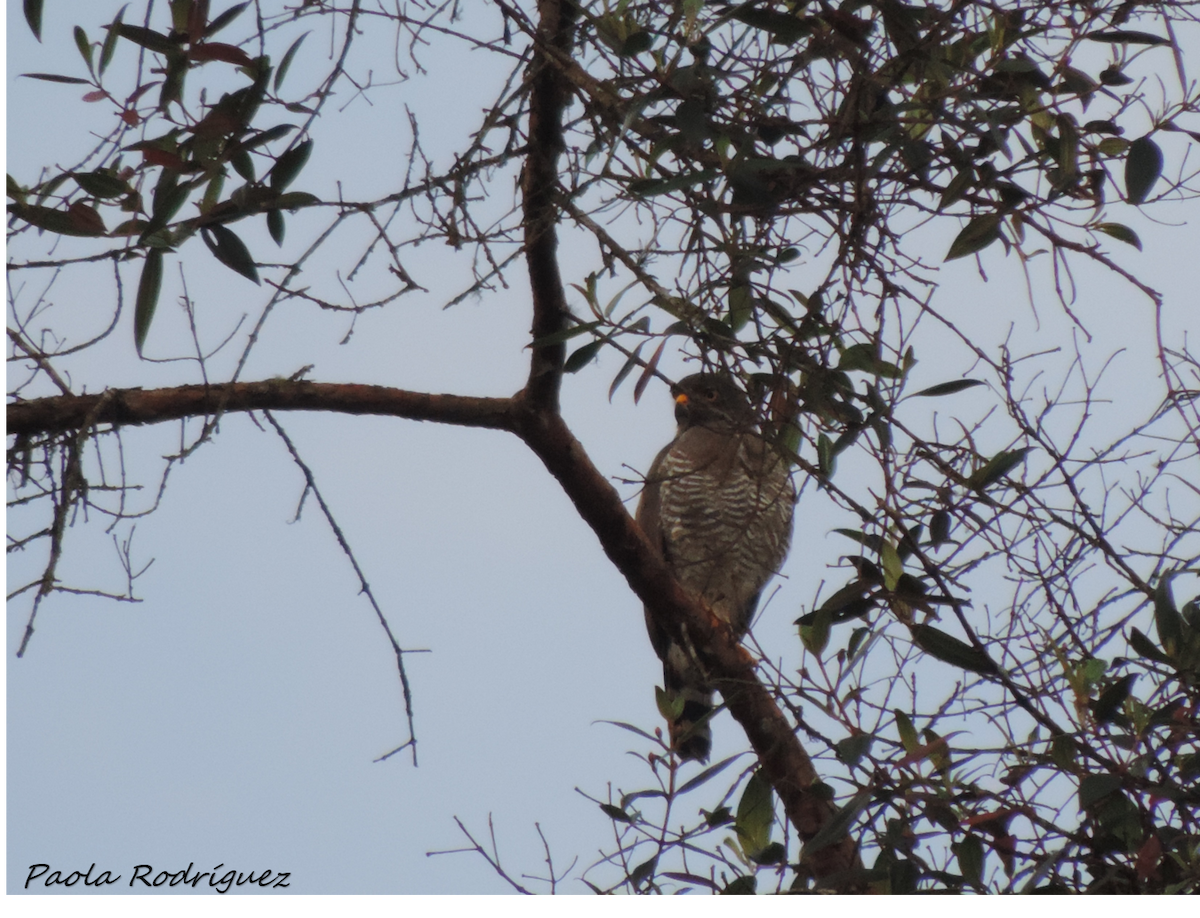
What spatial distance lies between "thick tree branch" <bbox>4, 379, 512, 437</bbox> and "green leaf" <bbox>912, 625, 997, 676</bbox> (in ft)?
4.47

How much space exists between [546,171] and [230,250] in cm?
98

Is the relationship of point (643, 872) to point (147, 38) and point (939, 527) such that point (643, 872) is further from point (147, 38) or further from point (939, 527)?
point (147, 38)

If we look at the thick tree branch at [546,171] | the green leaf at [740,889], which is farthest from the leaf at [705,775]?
the thick tree branch at [546,171]

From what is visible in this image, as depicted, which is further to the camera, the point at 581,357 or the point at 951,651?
the point at 581,357

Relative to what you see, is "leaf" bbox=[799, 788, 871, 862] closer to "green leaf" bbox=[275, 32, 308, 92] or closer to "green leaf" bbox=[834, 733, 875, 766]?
"green leaf" bbox=[834, 733, 875, 766]

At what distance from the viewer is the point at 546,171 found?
288 cm

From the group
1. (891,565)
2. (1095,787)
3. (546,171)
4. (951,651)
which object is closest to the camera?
(1095,787)

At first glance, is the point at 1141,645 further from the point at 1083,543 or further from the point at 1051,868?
the point at 1051,868

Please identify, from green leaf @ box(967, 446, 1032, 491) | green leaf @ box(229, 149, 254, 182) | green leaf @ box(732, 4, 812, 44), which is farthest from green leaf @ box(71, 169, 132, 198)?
green leaf @ box(967, 446, 1032, 491)

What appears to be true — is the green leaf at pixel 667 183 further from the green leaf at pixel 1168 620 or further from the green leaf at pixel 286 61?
the green leaf at pixel 1168 620

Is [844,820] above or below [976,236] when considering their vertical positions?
below

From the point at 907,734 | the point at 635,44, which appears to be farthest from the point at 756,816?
the point at 635,44

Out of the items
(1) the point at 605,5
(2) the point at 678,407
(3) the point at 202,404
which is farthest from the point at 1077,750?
(2) the point at 678,407
